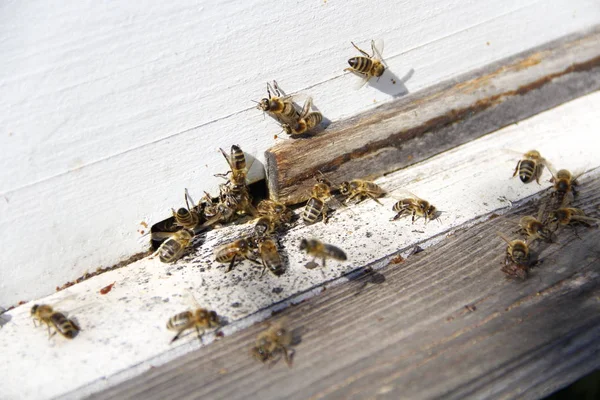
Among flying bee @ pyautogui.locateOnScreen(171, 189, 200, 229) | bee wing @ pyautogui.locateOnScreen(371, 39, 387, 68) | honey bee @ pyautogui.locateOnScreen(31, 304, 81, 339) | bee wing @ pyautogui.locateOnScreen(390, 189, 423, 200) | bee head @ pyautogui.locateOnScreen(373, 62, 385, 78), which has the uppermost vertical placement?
bee wing @ pyautogui.locateOnScreen(371, 39, 387, 68)

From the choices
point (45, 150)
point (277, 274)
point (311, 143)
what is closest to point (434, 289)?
point (277, 274)

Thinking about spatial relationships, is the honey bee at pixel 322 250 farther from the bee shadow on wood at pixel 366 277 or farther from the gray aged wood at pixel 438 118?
the gray aged wood at pixel 438 118

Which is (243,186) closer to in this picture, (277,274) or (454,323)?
(277,274)

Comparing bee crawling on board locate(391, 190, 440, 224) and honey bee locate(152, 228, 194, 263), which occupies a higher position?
honey bee locate(152, 228, 194, 263)

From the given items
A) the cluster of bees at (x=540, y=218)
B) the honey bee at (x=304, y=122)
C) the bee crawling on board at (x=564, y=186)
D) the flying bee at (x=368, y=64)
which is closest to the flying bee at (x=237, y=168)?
the honey bee at (x=304, y=122)

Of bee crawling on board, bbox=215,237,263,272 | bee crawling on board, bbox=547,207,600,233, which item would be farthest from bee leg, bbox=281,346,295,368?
bee crawling on board, bbox=547,207,600,233

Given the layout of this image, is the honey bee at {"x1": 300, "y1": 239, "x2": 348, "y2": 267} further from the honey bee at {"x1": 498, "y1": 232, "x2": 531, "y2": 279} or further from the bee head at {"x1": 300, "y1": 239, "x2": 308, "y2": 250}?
the honey bee at {"x1": 498, "y1": 232, "x2": 531, "y2": 279}

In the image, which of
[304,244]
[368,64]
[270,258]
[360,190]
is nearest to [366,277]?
[304,244]

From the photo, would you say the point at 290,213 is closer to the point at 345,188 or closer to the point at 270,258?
the point at 345,188
